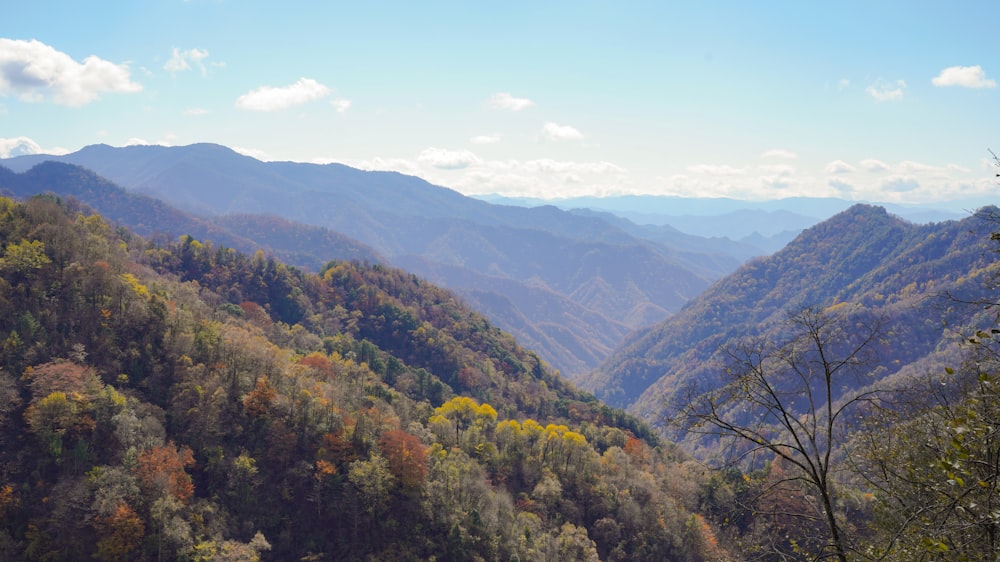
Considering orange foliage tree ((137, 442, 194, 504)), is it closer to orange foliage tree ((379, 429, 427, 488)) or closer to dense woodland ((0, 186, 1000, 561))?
dense woodland ((0, 186, 1000, 561))

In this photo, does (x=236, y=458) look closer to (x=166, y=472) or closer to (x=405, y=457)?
(x=166, y=472)

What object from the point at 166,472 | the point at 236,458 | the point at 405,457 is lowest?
the point at 405,457

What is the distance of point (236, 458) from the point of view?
59.1 meters

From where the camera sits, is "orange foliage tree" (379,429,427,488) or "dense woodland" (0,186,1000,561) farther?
"orange foliage tree" (379,429,427,488)

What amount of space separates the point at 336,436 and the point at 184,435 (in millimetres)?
16569

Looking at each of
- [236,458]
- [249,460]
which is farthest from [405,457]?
[236,458]

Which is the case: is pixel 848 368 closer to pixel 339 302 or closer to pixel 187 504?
pixel 187 504

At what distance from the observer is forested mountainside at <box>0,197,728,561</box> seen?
48.8 m

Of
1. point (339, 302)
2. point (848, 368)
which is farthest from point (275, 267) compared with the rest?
point (848, 368)

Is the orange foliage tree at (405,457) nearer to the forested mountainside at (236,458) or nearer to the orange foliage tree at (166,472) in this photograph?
the forested mountainside at (236,458)

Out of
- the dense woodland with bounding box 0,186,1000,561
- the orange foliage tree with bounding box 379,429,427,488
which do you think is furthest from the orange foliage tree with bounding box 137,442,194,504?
the orange foliage tree with bounding box 379,429,427,488

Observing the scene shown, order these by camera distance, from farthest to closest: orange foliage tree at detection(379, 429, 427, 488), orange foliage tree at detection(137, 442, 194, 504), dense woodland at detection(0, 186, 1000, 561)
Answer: orange foliage tree at detection(379, 429, 427, 488) < orange foliage tree at detection(137, 442, 194, 504) < dense woodland at detection(0, 186, 1000, 561)

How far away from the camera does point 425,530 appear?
2355 inches

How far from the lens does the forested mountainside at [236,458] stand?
48.8 metres
